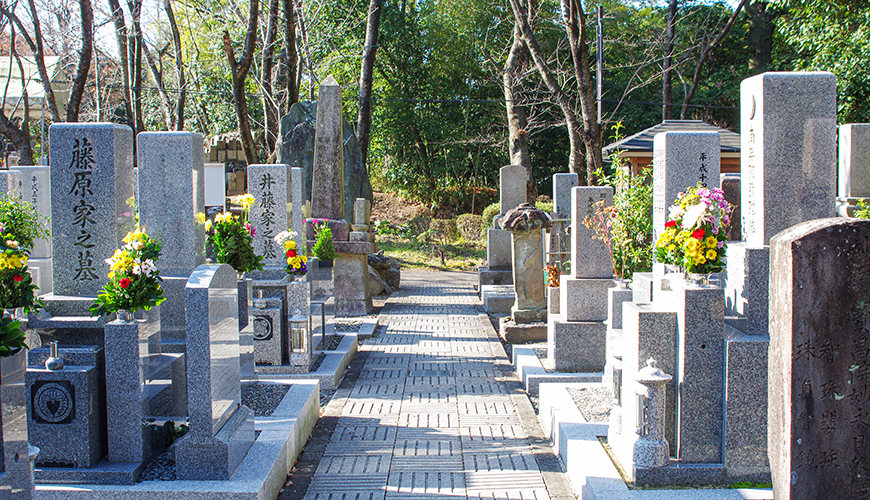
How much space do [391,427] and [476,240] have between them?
1730 centimetres

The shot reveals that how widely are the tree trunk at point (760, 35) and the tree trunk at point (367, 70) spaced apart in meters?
13.5

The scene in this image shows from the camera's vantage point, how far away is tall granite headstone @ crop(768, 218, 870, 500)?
7.05ft

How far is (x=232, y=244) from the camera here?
627 centimetres

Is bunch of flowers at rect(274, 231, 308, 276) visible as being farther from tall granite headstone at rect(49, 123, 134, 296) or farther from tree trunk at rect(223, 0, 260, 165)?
tree trunk at rect(223, 0, 260, 165)

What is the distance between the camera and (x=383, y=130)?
26.3 metres

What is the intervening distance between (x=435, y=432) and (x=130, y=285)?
297 cm

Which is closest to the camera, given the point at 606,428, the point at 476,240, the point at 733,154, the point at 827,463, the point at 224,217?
the point at 827,463

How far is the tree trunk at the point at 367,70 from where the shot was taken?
18.5 m

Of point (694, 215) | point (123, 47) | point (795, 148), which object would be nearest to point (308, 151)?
point (123, 47)

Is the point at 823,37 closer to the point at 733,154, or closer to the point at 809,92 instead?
the point at 733,154

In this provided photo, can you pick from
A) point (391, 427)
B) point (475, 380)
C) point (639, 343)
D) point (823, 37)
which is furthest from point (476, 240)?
point (639, 343)

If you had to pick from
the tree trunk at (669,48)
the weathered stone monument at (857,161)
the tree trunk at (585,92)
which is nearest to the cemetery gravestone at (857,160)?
the weathered stone monument at (857,161)

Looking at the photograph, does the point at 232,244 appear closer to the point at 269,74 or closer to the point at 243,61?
the point at 243,61

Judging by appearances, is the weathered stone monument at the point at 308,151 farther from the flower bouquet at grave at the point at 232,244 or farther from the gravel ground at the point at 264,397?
the gravel ground at the point at 264,397
